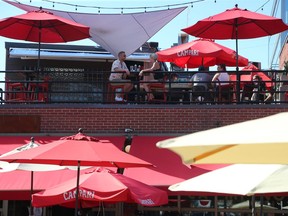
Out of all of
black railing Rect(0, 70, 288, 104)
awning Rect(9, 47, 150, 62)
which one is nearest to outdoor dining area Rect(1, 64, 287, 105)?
black railing Rect(0, 70, 288, 104)

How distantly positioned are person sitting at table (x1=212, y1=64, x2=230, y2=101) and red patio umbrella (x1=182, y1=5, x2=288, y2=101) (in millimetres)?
370

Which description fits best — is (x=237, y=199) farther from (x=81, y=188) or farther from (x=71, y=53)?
(x=71, y=53)

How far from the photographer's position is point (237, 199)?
13.2m

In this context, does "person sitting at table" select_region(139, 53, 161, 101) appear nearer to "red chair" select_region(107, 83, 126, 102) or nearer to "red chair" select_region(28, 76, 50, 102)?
"red chair" select_region(107, 83, 126, 102)

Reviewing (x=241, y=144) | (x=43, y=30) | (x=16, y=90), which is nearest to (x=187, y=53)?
(x=43, y=30)

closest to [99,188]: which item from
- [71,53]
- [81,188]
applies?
[81,188]

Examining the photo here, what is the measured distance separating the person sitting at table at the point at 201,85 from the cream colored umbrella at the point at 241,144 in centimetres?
902

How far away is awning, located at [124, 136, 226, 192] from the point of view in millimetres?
10852

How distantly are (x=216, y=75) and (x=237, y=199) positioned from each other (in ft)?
10.2

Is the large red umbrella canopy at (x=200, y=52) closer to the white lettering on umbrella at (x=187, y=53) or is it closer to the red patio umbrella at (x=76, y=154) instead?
the white lettering on umbrella at (x=187, y=53)

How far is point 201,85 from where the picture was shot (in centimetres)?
1402

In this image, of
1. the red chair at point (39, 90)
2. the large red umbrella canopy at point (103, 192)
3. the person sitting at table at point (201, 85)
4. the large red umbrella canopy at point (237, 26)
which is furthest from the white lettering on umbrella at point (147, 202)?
the large red umbrella canopy at point (237, 26)

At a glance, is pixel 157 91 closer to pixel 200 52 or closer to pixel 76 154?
pixel 200 52

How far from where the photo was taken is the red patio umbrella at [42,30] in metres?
14.3
